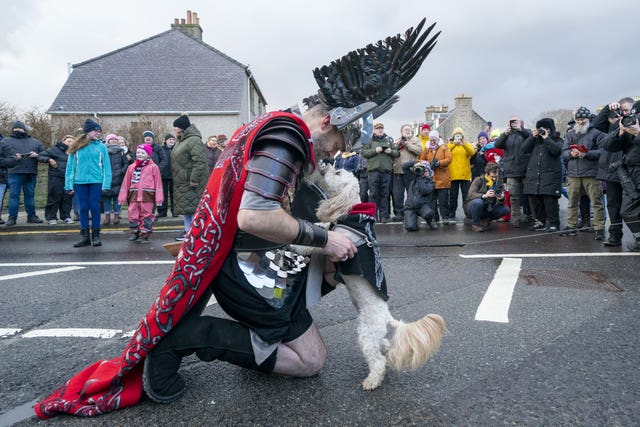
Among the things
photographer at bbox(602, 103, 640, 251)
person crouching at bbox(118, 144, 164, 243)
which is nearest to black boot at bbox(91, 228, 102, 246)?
person crouching at bbox(118, 144, 164, 243)

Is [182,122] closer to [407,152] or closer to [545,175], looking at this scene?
[407,152]

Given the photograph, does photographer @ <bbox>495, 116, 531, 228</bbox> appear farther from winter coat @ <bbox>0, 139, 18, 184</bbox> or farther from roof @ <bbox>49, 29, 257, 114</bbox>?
roof @ <bbox>49, 29, 257, 114</bbox>

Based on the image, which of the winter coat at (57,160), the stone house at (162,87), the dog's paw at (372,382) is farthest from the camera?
the stone house at (162,87)

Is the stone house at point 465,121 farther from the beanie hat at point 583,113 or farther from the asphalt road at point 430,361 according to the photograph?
the asphalt road at point 430,361

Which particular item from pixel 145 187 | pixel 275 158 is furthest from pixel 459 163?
pixel 275 158

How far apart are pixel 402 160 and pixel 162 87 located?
24014 millimetres

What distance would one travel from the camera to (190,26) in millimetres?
34562

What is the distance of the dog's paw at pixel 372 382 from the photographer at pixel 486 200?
705 centimetres

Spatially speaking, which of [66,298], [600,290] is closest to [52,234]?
[66,298]

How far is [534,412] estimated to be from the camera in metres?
2.29

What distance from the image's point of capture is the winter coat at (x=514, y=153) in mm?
9688

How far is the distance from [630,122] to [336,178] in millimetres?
5626

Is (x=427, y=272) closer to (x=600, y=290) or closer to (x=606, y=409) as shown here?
(x=600, y=290)

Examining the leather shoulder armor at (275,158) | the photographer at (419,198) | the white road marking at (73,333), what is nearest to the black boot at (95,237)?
the white road marking at (73,333)
